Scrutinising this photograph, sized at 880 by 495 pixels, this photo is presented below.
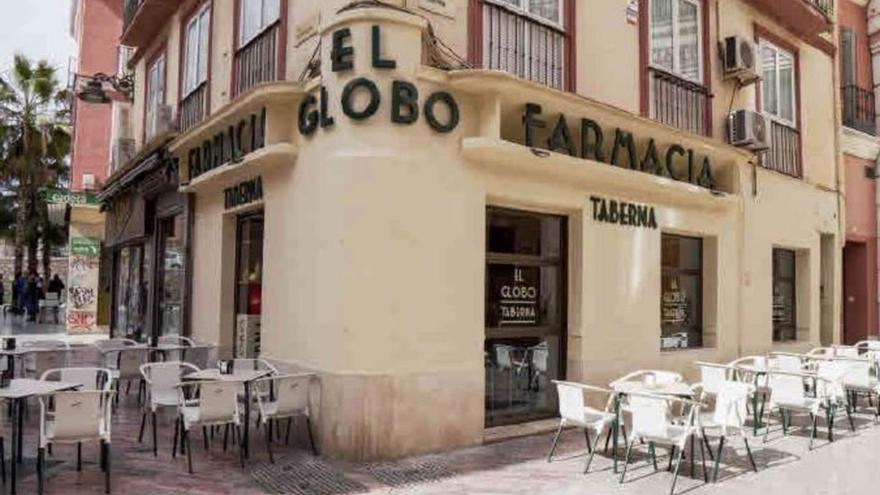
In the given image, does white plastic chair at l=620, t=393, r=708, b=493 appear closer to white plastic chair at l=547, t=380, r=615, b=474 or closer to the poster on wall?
white plastic chair at l=547, t=380, r=615, b=474

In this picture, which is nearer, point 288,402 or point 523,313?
point 288,402

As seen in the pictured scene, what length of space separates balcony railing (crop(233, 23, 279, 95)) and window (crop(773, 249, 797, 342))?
9.83 m

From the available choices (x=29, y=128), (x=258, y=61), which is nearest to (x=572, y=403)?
(x=258, y=61)

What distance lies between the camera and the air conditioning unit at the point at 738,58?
11852 mm

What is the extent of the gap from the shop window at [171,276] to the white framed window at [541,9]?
6.43 meters

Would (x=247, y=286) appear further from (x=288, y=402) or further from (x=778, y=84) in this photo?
(x=778, y=84)

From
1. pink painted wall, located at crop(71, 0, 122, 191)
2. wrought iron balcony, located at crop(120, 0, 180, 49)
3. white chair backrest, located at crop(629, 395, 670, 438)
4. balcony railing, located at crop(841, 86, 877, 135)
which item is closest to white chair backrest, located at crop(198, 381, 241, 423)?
white chair backrest, located at crop(629, 395, 670, 438)

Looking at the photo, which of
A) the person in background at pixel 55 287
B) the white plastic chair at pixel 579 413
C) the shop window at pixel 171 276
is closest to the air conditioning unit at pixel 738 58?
the white plastic chair at pixel 579 413

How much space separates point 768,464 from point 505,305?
11.1ft

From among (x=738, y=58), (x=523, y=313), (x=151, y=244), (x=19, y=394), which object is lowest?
(x=19, y=394)

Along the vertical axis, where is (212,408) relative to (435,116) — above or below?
below

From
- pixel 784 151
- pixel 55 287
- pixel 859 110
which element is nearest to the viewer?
pixel 784 151

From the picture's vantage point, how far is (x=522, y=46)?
908 cm

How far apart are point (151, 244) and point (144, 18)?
433cm
